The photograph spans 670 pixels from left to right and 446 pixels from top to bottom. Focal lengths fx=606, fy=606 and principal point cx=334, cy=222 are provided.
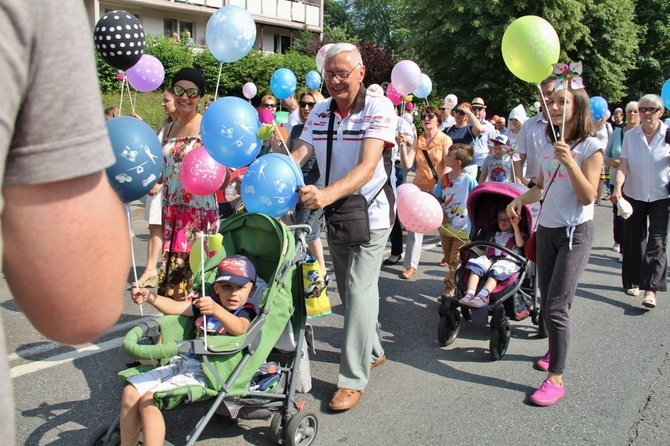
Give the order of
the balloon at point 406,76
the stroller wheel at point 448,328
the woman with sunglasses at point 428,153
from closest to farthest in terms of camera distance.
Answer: the stroller wheel at point 448,328, the woman with sunglasses at point 428,153, the balloon at point 406,76

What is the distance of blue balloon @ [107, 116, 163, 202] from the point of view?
2.78 metres

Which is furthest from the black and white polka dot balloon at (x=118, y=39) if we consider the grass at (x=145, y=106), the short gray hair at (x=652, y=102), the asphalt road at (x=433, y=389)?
the grass at (x=145, y=106)

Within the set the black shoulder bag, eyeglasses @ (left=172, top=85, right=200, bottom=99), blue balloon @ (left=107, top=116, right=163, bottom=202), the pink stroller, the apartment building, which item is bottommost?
the pink stroller

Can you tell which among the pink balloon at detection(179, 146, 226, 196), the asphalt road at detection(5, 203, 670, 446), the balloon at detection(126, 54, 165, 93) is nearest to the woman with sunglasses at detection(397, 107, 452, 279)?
the asphalt road at detection(5, 203, 670, 446)

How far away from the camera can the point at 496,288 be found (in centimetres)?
506

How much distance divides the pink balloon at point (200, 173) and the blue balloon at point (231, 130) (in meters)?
0.43

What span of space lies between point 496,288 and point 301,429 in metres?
2.36

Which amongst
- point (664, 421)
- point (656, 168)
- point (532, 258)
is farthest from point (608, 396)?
point (656, 168)

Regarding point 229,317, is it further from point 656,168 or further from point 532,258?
point 656,168

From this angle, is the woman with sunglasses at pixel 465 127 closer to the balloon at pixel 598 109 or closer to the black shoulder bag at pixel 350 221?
the balloon at pixel 598 109

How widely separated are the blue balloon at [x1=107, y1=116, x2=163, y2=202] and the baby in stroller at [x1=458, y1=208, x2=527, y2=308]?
2.93 meters

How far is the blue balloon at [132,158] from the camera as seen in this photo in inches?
109

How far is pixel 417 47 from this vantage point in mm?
30766

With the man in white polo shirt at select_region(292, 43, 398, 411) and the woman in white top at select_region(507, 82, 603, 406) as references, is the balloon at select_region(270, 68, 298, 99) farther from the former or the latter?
the woman in white top at select_region(507, 82, 603, 406)
